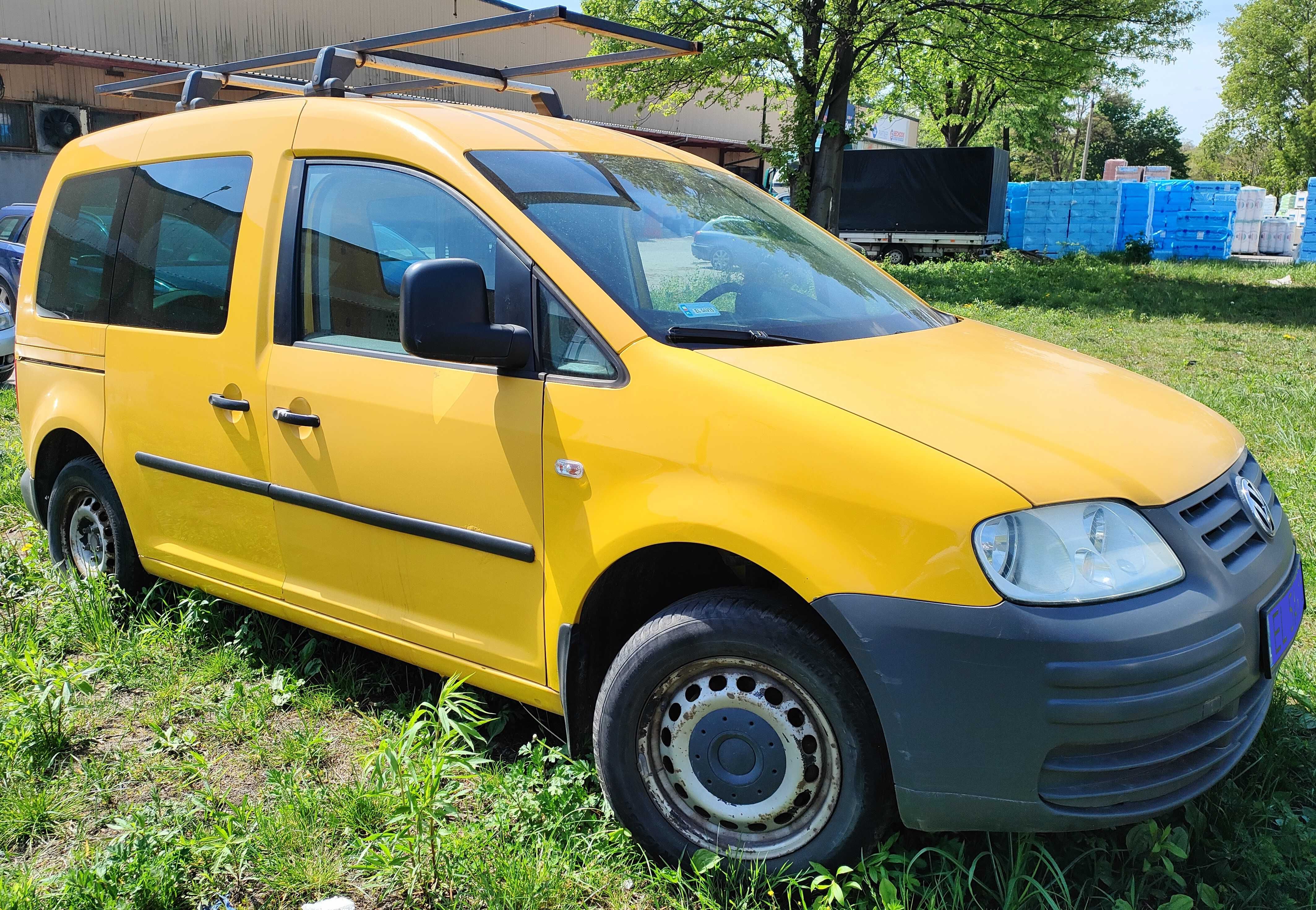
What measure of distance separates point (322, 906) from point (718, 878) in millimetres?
911

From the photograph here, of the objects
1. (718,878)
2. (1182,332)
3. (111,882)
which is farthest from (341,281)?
(1182,332)

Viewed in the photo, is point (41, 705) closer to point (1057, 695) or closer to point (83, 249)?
point (83, 249)

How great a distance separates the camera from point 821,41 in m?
19.4

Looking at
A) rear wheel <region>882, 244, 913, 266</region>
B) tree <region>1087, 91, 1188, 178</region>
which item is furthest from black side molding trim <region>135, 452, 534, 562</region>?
tree <region>1087, 91, 1188, 178</region>

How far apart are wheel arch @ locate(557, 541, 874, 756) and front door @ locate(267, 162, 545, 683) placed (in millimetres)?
112

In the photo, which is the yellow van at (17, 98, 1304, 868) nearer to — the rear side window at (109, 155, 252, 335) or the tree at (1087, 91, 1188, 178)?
the rear side window at (109, 155, 252, 335)

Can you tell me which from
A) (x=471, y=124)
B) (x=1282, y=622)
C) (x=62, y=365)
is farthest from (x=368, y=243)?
(x=1282, y=622)

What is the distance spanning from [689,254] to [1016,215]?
27.8 meters

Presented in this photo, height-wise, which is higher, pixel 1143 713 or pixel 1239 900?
pixel 1143 713

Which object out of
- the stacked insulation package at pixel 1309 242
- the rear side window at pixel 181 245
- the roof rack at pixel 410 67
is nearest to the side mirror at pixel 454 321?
the roof rack at pixel 410 67

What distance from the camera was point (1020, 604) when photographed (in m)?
1.93

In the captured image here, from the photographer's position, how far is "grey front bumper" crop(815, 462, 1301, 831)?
192 centimetres

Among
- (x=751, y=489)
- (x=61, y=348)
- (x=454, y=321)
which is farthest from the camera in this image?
(x=61, y=348)

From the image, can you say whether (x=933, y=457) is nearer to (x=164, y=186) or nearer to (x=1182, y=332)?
(x=164, y=186)
